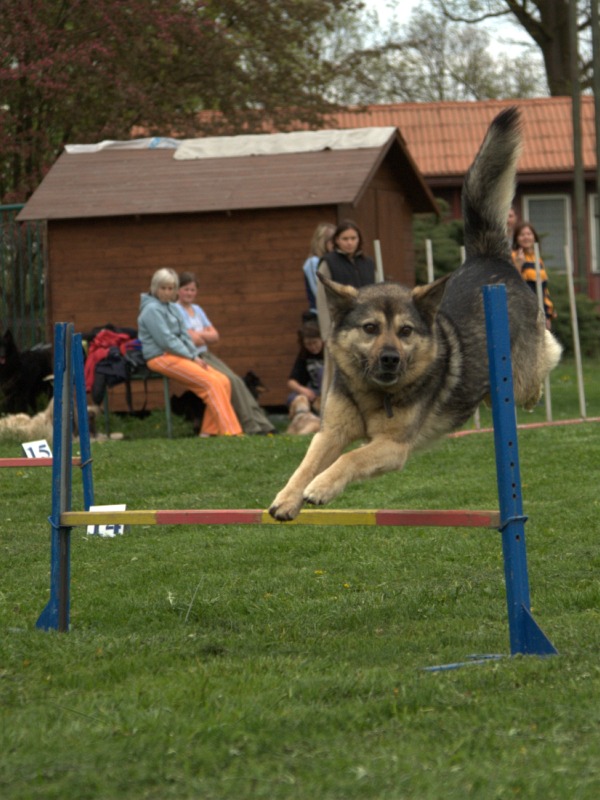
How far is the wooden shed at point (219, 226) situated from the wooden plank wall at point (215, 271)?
0.01 metres

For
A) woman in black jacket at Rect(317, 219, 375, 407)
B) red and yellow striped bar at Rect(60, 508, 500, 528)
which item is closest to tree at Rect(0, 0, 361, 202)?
woman in black jacket at Rect(317, 219, 375, 407)

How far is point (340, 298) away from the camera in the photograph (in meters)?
5.59

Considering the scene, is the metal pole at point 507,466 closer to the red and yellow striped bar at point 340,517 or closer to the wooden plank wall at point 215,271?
the red and yellow striped bar at point 340,517

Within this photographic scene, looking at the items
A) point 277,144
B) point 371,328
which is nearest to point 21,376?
point 277,144

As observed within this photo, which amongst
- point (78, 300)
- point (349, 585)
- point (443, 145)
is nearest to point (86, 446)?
point (349, 585)

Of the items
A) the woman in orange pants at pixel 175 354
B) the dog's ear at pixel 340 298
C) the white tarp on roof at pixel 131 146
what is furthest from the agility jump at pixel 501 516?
the white tarp on roof at pixel 131 146

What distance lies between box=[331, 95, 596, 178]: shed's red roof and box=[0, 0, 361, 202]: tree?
5.65m

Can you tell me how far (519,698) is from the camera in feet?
13.7

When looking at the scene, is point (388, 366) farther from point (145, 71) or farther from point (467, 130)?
point (467, 130)

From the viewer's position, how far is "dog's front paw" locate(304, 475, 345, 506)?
15.9 ft

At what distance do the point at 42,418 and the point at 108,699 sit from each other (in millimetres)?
7859

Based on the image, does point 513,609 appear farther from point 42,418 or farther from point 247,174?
point 247,174

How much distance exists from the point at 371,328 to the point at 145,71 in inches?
603

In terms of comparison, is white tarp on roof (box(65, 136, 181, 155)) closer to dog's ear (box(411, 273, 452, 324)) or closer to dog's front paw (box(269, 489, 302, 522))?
dog's ear (box(411, 273, 452, 324))
